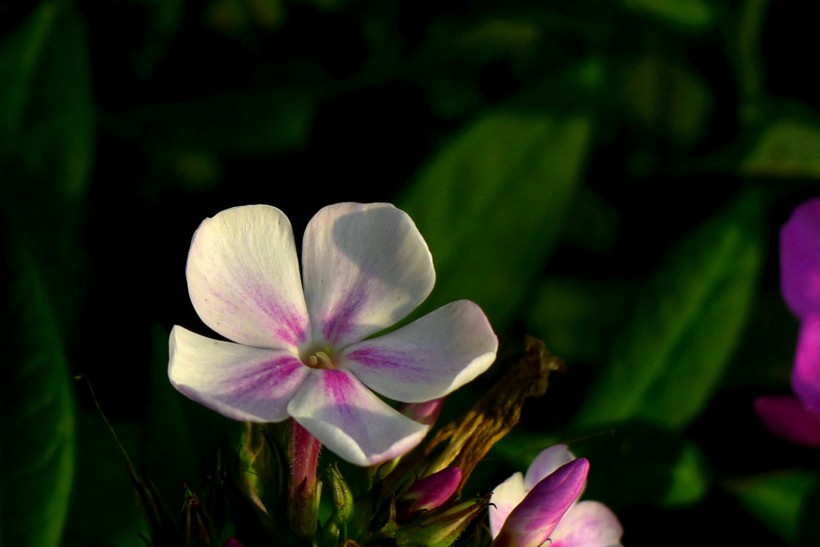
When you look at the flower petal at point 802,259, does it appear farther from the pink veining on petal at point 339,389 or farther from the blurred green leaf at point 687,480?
the pink veining on petal at point 339,389

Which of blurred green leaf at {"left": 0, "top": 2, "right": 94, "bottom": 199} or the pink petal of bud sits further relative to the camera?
blurred green leaf at {"left": 0, "top": 2, "right": 94, "bottom": 199}

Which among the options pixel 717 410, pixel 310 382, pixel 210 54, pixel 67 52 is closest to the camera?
pixel 310 382

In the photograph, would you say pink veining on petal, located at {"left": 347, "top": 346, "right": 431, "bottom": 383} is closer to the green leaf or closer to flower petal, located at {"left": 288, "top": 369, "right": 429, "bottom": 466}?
flower petal, located at {"left": 288, "top": 369, "right": 429, "bottom": 466}

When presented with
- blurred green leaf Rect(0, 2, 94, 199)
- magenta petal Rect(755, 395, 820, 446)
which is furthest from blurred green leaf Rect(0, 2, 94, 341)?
magenta petal Rect(755, 395, 820, 446)

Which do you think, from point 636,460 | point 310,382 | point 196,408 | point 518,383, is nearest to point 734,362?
point 636,460

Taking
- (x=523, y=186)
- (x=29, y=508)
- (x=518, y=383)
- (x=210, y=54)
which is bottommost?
(x=29, y=508)

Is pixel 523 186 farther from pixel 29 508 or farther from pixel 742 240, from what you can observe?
pixel 29 508
